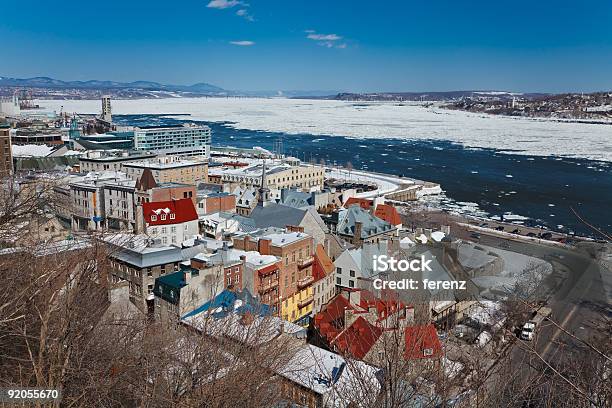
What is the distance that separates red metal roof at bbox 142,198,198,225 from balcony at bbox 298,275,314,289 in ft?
20.1

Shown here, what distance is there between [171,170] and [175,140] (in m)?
28.0

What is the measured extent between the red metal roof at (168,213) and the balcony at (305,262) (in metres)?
5.95

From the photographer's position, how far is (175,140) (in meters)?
64.9

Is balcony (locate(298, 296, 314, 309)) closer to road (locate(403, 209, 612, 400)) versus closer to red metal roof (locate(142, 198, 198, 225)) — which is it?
road (locate(403, 209, 612, 400))

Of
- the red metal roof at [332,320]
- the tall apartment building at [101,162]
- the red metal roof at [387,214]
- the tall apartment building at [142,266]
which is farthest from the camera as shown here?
the tall apartment building at [101,162]

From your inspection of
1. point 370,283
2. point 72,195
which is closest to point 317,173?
point 72,195

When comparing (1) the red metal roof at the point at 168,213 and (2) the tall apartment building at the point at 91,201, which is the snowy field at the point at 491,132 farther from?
(1) the red metal roof at the point at 168,213

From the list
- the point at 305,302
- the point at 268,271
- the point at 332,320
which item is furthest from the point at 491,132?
the point at 332,320

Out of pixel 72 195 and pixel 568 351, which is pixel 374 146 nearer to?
pixel 72 195

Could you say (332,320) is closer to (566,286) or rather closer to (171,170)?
(566,286)

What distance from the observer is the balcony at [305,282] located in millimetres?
16558

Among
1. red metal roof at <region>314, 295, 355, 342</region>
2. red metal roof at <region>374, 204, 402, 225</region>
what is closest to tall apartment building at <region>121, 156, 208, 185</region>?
red metal roof at <region>374, 204, 402, 225</region>

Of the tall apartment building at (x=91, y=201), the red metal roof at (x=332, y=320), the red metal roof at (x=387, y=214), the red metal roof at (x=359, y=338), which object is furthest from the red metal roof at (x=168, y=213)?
the red metal roof at (x=359, y=338)

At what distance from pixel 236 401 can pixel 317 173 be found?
38.1m
